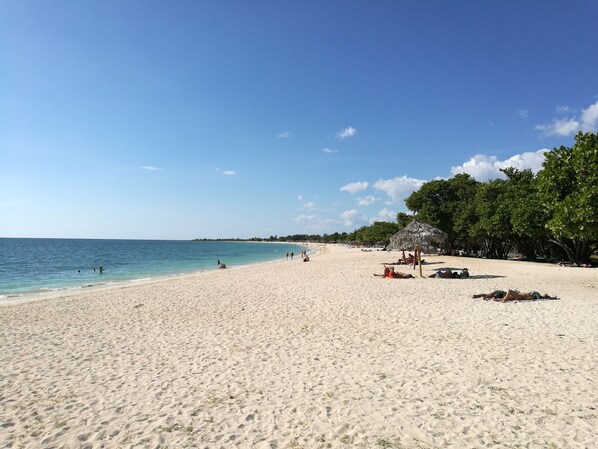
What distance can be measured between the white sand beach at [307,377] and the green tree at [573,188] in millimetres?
5961

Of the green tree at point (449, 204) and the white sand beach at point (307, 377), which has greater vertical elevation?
the green tree at point (449, 204)

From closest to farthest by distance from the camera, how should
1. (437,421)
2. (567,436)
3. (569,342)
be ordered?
(567,436) → (437,421) → (569,342)

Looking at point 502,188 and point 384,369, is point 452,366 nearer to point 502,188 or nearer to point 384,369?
point 384,369

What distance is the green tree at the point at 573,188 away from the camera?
16234 mm

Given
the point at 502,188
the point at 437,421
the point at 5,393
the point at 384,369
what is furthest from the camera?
the point at 502,188

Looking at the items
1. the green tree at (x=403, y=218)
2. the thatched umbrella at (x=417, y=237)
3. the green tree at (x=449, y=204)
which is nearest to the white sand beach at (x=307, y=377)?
the thatched umbrella at (x=417, y=237)

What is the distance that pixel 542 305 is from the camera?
11938 millimetres

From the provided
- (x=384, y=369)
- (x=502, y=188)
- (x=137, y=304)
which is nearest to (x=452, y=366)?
(x=384, y=369)

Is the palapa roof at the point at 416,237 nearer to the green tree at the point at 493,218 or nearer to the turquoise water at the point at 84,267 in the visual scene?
the green tree at the point at 493,218

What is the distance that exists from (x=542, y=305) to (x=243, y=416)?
37.2ft

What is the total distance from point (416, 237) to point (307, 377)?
18.3 metres

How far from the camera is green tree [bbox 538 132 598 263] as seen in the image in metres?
16.2

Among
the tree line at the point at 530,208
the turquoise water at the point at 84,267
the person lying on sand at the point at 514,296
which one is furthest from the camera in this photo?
the turquoise water at the point at 84,267

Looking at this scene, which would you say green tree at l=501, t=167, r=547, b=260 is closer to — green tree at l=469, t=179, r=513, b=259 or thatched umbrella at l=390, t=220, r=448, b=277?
green tree at l=469, t=179, r=513, b=259
